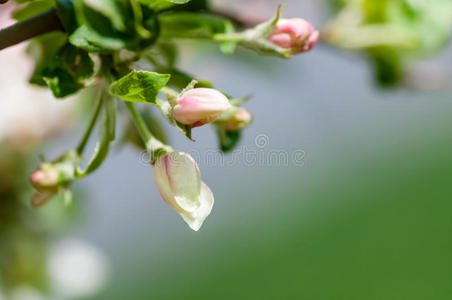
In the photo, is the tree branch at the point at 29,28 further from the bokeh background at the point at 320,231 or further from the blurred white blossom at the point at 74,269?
the bokeh background at the point at 320,231

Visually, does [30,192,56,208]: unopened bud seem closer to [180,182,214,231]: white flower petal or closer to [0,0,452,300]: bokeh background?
[180,182,214,231]: white flower petal

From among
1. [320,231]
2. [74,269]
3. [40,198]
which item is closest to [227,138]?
[40,198]

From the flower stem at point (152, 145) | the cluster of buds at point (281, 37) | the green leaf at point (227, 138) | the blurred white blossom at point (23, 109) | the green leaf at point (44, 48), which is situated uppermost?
the cluster of buds at point (281, 37)

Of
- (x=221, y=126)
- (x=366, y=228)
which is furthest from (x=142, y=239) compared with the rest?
(x=221, y=126)

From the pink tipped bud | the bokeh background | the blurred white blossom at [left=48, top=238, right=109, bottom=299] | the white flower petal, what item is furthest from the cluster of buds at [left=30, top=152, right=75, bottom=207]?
the bokeh background

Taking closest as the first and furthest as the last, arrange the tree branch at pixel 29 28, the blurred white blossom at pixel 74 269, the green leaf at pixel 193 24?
the tree branch at pixel 29 28 → the green leaf at pixel 193 24 → the blurred white blossom at pixel 74 269

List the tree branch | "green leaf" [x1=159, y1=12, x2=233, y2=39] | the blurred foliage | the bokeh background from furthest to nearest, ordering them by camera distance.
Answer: the bokeh background < the blurred foliage < "green leaf" [x1=159, y1=12, x2=233, y2=39] < the tree branch

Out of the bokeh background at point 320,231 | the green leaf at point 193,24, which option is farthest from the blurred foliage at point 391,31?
the bokeh background at point 320,231
